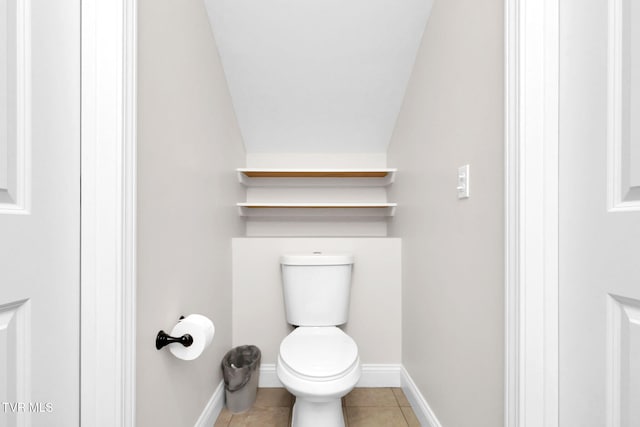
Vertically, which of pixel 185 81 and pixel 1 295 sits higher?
pixel 185 81

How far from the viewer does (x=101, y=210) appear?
0.87 metres

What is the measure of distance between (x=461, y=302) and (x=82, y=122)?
122 centimetres

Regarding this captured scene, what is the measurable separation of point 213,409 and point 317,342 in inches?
21.4

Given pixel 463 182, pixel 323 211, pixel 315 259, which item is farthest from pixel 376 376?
pixel 463 182

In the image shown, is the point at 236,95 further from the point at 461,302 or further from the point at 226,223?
the point at 461,302

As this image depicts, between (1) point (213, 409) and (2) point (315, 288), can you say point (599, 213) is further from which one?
(1) point (213, 409)

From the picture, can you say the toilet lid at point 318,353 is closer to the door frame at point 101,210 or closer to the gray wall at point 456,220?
the gray wall at point 456,220

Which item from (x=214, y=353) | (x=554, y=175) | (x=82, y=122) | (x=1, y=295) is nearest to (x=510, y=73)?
(x=554, y=175)

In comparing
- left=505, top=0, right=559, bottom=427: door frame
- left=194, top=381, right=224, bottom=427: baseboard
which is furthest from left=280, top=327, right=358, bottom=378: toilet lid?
left=505, top=0, right=559, bottom=427: door frame

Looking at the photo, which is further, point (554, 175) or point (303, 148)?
point (303, 148)

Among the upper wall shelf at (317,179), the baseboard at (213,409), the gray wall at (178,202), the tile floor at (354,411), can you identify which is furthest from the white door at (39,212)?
the upper wall shelf at (317,179)

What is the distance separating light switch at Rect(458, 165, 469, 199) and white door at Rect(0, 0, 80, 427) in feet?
3.62

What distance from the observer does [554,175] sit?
870mm

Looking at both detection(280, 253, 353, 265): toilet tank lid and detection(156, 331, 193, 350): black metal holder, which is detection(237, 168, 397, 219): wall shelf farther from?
detection(156, 331, 193, 350): black metal holder
